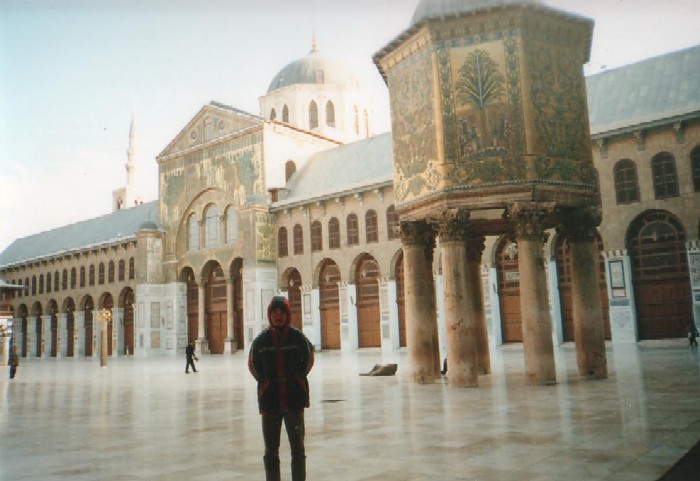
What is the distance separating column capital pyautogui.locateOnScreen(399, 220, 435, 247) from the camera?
47.7 ft

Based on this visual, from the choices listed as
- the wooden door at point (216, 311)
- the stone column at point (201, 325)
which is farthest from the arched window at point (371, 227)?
the stone column at point (201, 325)

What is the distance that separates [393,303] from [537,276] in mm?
18316

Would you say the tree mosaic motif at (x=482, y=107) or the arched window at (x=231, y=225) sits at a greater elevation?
the arched window at (x=231, y=225)

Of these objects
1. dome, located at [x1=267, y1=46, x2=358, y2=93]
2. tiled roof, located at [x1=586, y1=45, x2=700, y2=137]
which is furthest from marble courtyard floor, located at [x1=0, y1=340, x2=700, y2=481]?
dome, located at [x1=267, y1=46, x2=358, y2=93]

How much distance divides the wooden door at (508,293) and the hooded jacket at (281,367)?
23.2 metres

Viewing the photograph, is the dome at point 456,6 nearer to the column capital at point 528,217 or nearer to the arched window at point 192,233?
the column capital at point 528,217

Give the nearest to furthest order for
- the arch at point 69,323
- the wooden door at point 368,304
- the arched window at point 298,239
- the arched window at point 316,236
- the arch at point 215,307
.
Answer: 1. the wooden door at point 368,304
2. the arched window at point 316,236
3. the arched window at point 298,239
4. the arch at point 215,307
5. the arch at point 69,323

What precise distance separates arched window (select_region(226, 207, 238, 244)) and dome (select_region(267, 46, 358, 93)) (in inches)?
479

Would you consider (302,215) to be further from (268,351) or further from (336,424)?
(268,351)

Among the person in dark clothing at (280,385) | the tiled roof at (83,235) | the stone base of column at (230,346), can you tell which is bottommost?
the stone base of column at (230,346)

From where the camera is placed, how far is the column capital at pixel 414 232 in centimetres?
1454

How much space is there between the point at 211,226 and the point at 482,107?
92.3 ft

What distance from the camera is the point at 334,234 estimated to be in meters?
33.6

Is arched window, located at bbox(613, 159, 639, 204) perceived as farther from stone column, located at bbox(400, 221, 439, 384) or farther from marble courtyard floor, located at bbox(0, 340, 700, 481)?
stone column, located at bbox(400, 221, 439, 384)
